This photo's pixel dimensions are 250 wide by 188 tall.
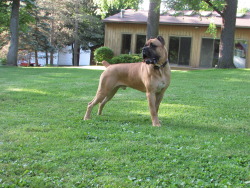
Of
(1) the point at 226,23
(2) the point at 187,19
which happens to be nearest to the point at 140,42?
(2) the point at 187,19

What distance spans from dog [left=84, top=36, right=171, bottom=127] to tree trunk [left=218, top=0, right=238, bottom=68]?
1393 cm

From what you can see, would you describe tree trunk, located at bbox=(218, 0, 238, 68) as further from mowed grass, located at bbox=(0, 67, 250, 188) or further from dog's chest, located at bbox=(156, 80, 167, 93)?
dog's chest, located at bbox=(156, 80, 167, 93)

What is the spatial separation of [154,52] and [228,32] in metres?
14.4

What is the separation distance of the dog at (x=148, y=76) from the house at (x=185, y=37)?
2044 centimetres

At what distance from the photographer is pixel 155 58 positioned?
5762 millimetres

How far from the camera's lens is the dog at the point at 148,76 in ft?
19.1

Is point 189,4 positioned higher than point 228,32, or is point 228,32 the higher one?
point 189,4

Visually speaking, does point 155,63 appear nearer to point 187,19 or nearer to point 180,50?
point 180,50

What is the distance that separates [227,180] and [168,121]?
3.02 meters

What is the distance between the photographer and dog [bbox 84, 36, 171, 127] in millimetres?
5824

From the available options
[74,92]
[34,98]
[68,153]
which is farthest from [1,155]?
[74,92]

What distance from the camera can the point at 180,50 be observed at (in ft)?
90.6

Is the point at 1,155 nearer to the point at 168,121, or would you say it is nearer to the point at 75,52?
the point at 168,121

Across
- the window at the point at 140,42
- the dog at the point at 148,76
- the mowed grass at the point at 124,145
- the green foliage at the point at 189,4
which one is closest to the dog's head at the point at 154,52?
the dog at the point at 148,76
